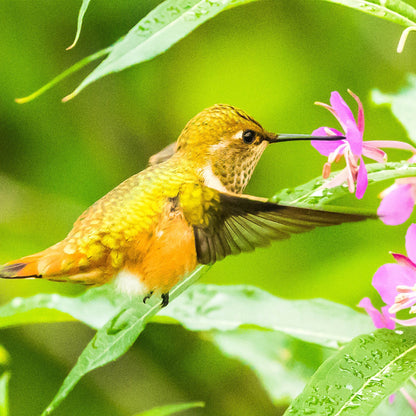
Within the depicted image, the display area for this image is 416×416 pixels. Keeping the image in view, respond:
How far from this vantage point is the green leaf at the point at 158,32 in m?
0.70

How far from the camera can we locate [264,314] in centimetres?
114

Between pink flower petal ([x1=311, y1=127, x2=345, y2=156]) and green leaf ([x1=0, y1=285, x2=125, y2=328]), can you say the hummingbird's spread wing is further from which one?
green leaf ([x1=0, y1=285, x2=125, y2=328])

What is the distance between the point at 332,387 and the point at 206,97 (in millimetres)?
1475

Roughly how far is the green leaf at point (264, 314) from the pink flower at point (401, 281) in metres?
0.33

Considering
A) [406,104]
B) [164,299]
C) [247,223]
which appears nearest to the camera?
[247,223]

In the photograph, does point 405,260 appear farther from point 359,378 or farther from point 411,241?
point 359,378

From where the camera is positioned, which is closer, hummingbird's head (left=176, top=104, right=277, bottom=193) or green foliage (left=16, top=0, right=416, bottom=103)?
green foliage (left=16, top=0, right=416, bottom=103)

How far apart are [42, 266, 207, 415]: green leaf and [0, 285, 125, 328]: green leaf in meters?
0.13

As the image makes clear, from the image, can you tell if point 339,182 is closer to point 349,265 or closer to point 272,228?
point 272,228

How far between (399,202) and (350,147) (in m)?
0.09

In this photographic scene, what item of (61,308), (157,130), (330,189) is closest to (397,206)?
(330,189)

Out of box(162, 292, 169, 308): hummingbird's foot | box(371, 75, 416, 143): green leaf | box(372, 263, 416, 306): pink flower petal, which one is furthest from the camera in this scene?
box(371, 75, 416, 143): green leaf

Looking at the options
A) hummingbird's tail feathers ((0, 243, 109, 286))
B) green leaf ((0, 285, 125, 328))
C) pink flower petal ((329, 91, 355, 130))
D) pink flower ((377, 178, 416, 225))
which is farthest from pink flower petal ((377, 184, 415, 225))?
green leaf ((0, 285, 125, 328))

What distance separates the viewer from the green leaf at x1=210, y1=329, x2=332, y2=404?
1.36 m
